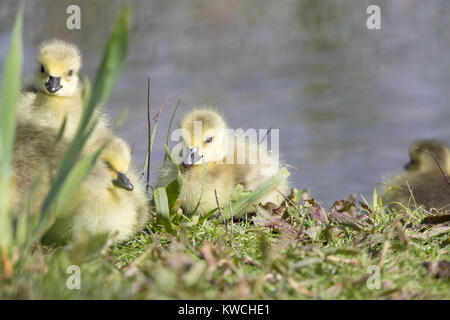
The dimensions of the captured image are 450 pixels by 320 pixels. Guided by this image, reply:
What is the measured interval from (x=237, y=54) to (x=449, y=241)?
19.2 ft

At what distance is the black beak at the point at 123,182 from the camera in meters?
2.65

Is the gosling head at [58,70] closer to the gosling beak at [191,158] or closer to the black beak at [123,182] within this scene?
the gosling beak at [191,158]

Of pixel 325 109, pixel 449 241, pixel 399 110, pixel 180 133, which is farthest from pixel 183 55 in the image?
pixel 449 241

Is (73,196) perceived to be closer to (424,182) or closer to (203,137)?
(203,137)

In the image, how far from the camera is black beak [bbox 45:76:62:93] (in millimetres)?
3375

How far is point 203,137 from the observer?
143 inches

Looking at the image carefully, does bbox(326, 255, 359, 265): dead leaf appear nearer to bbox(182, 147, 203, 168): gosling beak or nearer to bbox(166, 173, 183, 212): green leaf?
bbox(166, 173, 183, 212): green leaf

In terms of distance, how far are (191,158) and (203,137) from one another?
15cm

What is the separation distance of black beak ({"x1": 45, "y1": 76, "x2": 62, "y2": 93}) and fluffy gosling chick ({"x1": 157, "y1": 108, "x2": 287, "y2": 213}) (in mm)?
639

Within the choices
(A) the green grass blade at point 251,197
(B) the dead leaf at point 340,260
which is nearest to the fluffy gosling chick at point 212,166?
(A) the green grass blade at point 251,197

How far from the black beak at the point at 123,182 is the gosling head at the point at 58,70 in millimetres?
894

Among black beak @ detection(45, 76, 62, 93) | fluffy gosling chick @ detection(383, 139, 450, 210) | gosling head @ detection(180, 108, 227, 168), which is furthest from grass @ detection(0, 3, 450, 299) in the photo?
fluffy gosling chick @ detection(383, 139, 450, 210)

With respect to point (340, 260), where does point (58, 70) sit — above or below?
above

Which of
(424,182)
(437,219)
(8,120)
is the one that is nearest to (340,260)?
(437,219)
